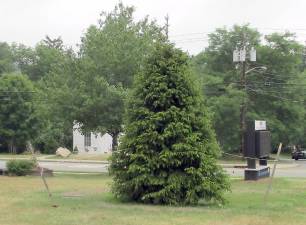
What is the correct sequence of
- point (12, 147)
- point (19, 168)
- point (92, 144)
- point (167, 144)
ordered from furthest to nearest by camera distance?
1. point (12, 147)
2. point (92, 144)
3. point (19, 168)
4. point (167, 144)

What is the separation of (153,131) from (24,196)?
14.9 feet

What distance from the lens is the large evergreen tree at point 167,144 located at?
48.5 feet

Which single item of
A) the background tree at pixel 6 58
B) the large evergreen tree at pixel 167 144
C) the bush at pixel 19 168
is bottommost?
the bush at pixel 19 168

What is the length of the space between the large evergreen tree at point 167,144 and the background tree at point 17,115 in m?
45.3

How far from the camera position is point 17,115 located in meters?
61.0

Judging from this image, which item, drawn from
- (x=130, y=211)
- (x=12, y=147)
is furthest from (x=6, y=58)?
(x=130, y=211)

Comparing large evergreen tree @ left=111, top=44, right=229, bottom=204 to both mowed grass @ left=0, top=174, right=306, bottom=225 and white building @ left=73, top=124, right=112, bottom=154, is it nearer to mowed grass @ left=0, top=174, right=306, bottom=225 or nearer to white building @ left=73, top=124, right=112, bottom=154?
mowed grass @ left=0, top=174, right=306, bottom=225

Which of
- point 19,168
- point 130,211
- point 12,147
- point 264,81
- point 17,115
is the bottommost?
point 130,211

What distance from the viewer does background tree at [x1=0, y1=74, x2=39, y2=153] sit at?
199 feet

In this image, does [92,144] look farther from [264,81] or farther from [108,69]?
→ [108,69]

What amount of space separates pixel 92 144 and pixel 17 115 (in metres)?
7.89

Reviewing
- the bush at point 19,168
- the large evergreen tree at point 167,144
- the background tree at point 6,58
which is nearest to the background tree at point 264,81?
the bush at point 19,168

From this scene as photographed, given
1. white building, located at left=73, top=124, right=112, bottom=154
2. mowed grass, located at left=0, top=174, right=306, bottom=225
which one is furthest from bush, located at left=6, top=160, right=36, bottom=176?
white building, located at left=73, top=124, right=112, bottom=154

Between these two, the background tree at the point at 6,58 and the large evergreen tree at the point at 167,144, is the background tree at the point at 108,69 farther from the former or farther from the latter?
the background tree at the point at 6,58
